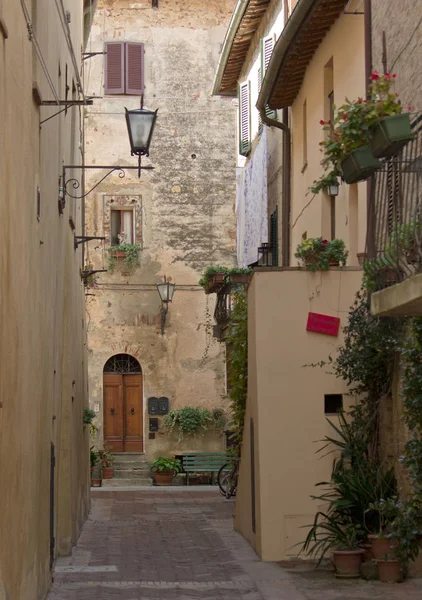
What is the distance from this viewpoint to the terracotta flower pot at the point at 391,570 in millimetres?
10961

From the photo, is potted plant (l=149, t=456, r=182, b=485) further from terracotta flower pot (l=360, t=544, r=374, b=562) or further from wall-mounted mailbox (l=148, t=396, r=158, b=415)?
terracotta flower pot (l=360, t=544, r=374, b=562)

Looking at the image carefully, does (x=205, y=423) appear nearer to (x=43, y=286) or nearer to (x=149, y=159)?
(x=149, y=159)

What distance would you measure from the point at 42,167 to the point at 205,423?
1873 cm

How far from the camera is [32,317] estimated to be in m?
9.07

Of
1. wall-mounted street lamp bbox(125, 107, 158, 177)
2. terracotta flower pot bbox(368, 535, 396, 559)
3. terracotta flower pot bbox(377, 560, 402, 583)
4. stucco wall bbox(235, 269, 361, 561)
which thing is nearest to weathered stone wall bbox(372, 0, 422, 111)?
stucco wall bbox(235, 269, 361, 561)

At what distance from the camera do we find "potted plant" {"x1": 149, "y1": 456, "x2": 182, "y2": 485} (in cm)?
2675

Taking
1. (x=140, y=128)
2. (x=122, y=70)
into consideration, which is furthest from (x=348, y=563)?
(x=122, y=70)

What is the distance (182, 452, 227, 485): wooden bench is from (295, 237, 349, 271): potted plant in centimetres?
1440

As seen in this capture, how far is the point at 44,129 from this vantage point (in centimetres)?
1069

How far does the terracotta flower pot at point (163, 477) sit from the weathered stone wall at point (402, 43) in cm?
1579

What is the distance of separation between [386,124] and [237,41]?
1478cm

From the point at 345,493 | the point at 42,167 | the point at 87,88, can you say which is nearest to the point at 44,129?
the point at 42,167

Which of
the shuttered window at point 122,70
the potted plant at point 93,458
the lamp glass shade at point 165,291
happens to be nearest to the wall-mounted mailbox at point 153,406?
the potted plant at point 93,458

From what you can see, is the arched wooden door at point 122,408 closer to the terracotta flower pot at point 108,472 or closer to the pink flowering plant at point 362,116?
the terracotta flower pot at point 108,472
